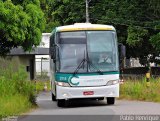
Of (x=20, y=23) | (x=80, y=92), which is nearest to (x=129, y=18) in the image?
(x=20, y=23)

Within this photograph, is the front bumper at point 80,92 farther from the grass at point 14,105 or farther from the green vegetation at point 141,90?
the green vegetation at point 141,90

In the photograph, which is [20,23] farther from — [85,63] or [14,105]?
[14,105]

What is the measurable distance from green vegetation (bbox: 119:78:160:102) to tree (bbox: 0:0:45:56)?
5.53 m

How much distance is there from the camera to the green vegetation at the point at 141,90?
915 inches

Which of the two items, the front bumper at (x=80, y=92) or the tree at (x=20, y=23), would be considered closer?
the front bumper at (x=80, y=92)

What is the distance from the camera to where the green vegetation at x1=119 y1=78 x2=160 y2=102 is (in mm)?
23248

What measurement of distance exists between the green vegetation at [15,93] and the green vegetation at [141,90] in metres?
5.68

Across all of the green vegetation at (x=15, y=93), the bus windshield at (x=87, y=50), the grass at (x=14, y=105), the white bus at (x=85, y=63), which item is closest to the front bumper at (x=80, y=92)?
the white bus at (x=85, y=63)

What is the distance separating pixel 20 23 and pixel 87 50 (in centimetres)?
602

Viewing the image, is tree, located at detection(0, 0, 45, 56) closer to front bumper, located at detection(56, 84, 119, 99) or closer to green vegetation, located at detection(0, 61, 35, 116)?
green vegetation, located at detection(0, 61, 35, 116)

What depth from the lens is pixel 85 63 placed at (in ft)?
66.6

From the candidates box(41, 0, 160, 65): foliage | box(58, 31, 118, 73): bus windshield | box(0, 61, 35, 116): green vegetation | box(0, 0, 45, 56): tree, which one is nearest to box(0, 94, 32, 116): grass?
box(0, 61, 35, 116): green vegetation

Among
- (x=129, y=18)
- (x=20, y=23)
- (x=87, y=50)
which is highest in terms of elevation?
(x=129, y=18)

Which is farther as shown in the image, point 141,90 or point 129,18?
point 129,18
